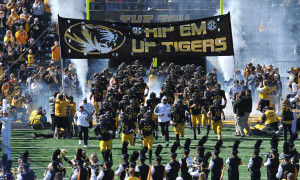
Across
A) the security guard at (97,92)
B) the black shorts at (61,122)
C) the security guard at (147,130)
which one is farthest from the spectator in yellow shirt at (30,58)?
the security guard at (147,130)

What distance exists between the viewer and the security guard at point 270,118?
25078 mm

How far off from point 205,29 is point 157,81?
7.74 m

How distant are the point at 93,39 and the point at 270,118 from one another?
21.1 ft

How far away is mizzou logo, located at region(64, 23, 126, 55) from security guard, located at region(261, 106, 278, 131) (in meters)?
5.37

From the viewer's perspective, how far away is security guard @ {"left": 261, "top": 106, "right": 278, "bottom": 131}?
82.3 ft

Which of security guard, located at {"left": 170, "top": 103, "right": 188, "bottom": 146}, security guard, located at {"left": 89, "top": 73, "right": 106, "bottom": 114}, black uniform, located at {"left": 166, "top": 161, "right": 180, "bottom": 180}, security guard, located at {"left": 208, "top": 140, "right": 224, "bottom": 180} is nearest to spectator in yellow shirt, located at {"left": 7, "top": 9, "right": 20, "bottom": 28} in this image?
security guard, located at {"left": 89, "top": 73, "right": 106, "bottom": 114}

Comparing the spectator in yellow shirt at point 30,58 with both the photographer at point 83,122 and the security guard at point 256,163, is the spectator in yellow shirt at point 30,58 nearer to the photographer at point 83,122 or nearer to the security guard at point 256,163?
the photographer at point 83,122

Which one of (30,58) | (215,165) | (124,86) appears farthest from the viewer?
(30,58)

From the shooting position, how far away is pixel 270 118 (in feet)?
82.4

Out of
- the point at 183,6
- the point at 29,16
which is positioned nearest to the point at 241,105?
the point at 183,6

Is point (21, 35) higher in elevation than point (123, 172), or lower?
higher

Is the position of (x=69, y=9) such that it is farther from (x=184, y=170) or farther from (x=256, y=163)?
(x=256, y=163)

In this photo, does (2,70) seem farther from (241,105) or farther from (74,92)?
(241,105)

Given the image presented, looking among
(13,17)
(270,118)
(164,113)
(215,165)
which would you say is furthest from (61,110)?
(13,17)
